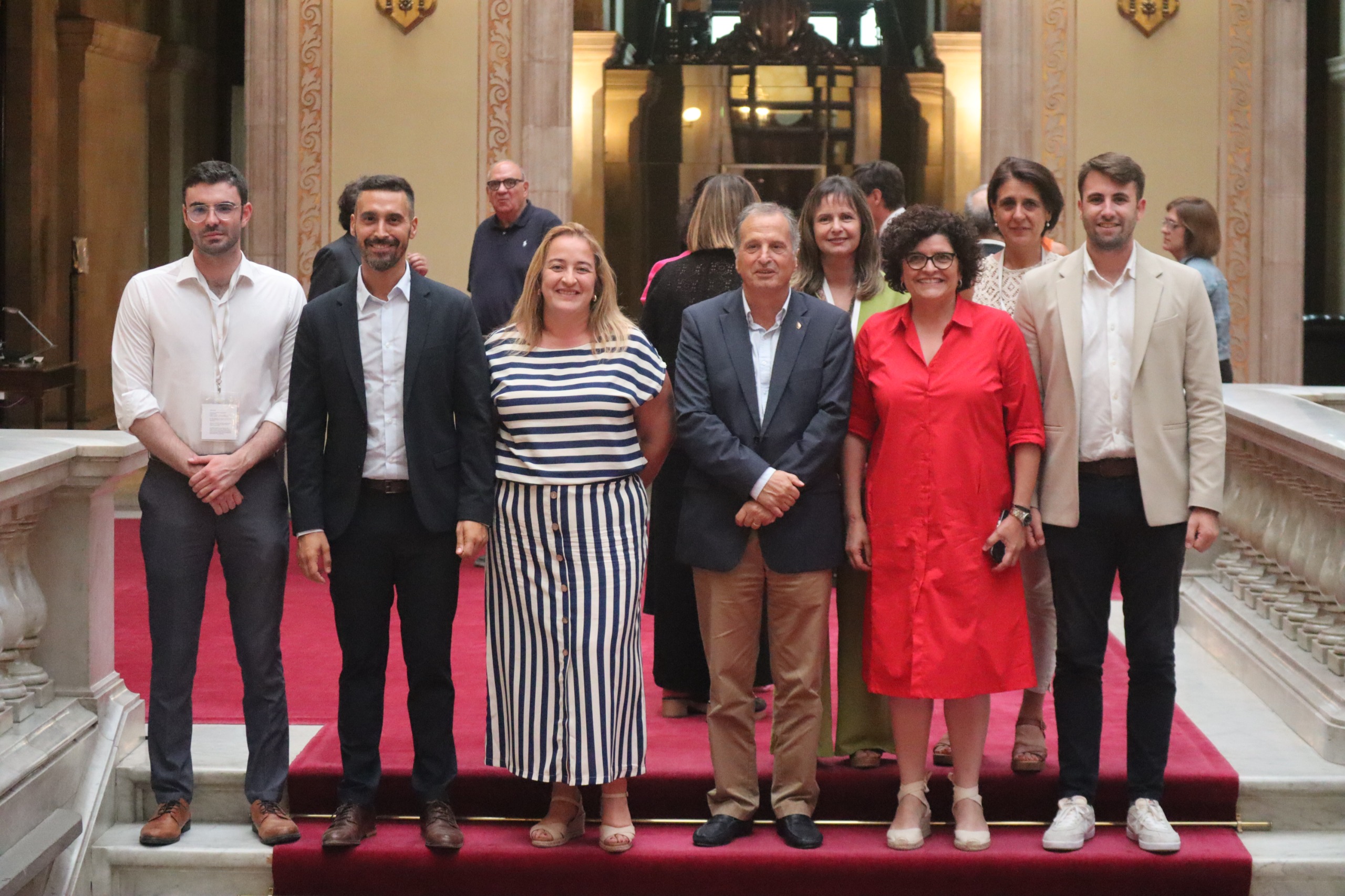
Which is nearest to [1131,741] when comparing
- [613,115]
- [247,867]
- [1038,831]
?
[1038,831]

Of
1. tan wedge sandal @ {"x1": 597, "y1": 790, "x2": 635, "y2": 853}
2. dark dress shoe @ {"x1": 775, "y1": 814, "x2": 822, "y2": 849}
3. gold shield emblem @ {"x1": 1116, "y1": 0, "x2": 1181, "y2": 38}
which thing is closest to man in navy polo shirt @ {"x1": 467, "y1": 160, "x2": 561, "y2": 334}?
tan wedge sandal @ {"x1": 597, "y1": 790, "x2": 635, "y2": 853}

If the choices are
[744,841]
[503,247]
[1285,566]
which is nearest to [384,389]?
[744,841]

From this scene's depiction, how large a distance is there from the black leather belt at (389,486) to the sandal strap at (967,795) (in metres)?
1.62

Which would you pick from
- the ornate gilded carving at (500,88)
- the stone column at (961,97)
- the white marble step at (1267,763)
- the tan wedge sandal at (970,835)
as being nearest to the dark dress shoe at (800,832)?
the tan wedge sandal at (970,835)

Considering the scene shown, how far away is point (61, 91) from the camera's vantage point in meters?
12.4

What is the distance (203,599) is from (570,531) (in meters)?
1.01

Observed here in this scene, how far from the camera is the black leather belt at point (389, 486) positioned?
3820 millimetres

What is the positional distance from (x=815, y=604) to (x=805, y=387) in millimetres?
557

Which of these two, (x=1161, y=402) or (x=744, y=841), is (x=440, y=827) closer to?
(x=744, y=841)

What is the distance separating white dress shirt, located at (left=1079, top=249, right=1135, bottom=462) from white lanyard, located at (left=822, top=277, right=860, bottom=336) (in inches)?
25.5

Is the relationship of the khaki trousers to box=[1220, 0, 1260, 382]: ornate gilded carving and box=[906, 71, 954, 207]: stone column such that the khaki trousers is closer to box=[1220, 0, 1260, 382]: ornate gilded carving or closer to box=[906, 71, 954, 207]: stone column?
box=[1220, 0, 1260, 382]: ornate gilded carving

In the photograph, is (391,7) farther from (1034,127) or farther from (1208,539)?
(1208,539)

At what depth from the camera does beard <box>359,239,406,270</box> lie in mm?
3803

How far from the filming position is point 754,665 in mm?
3955
